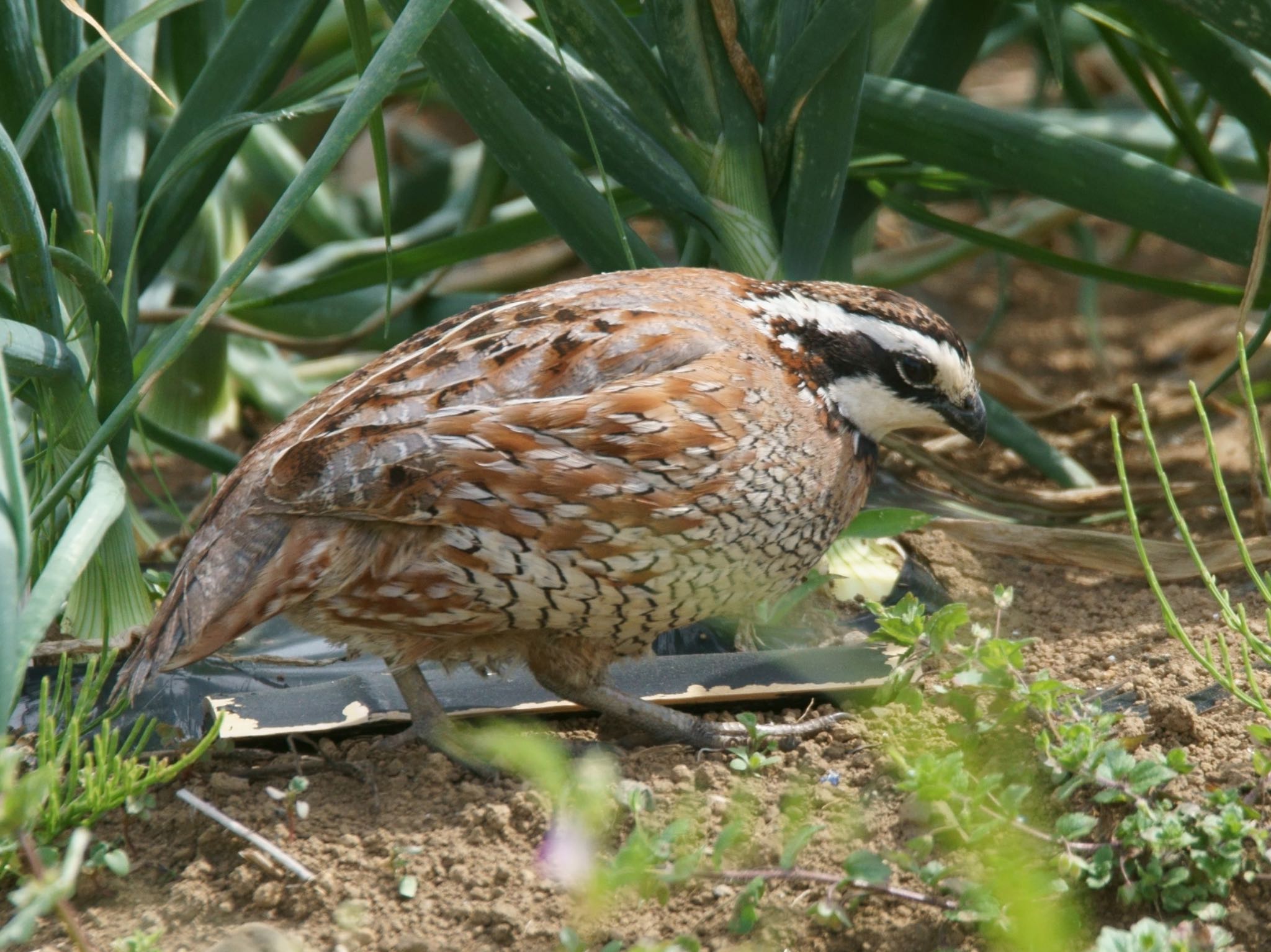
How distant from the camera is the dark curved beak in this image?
3.14 meters

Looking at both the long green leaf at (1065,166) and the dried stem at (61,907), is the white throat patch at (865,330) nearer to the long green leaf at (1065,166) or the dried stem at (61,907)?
the long green leaf at (1065,166)

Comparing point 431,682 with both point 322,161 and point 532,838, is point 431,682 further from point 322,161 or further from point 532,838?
point 322,161

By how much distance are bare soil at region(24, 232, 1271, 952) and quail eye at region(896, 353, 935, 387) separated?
71 cm

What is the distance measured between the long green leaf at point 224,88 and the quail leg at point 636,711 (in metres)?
1.50

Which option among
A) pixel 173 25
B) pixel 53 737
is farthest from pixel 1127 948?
pixel 173 25

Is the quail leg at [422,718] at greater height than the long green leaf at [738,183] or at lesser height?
lesser

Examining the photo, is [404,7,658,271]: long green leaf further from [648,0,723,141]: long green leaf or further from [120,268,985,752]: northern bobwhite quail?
[120,268,985,752]: northern bobwhite quail

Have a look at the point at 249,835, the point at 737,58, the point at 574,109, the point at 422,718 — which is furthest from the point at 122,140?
the point at 249,835

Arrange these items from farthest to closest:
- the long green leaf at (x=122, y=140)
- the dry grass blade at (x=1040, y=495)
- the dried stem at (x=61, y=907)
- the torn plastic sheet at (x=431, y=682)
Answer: the dry grass blade at (x=1040, y=495), the long green leaf at (x=122, y=140), the torn plastic sheet at (x=431, y=682), the dried stem at (x=61, y=907)

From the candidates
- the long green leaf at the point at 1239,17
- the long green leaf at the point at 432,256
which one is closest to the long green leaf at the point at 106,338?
the long green leaf at the point at 432,256

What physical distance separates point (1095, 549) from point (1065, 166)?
99 cm

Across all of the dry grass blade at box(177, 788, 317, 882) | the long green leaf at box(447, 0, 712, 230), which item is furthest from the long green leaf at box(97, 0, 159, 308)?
the dry grass blade at box(177, 788, 317, 882)

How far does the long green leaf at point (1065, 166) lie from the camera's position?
348 cm

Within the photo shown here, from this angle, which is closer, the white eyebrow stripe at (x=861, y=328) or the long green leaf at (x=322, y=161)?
the long green leaf at (x=322, y=161)
